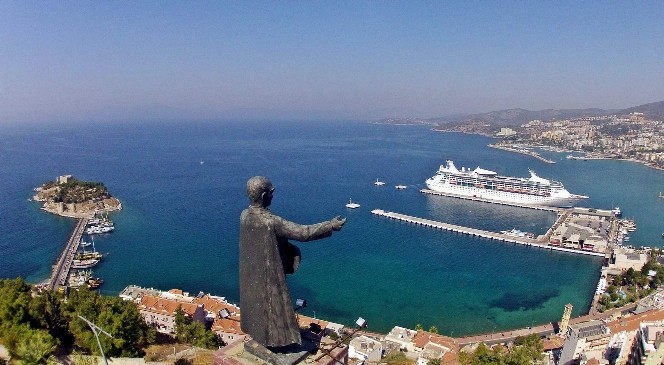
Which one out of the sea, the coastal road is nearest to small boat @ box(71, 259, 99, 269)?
the sea

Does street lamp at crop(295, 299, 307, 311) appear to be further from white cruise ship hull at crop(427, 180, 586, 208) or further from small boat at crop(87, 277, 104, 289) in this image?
white cruise ship hull at crop(427, 180, 586, 208)

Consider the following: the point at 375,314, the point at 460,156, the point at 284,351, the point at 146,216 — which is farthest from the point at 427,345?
the point at 460,156

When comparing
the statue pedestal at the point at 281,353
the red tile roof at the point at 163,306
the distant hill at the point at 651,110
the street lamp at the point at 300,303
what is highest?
the distant hill at the point at 651,110

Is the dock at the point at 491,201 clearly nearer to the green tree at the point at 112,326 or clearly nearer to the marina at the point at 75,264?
the marina at the point at 75,264

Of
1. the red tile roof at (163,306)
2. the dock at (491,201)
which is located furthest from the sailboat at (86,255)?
the dock at (491,201)

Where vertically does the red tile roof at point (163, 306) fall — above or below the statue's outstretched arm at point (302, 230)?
below

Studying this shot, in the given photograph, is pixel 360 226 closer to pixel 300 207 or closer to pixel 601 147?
pixel 300 207
